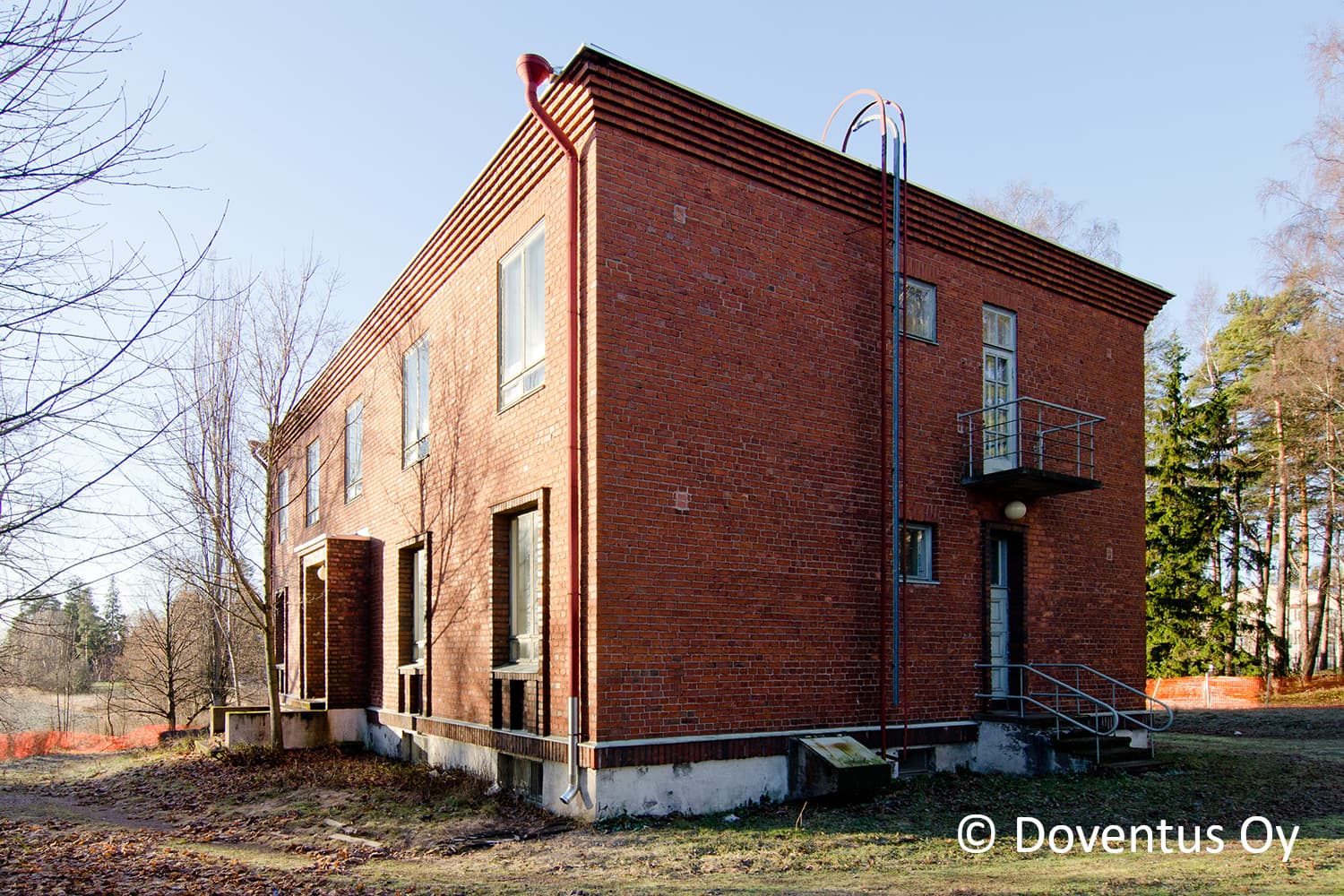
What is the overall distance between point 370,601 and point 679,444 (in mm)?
9289

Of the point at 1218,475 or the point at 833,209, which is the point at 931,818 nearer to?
the point at 833,209

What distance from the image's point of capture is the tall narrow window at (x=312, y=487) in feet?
73.9

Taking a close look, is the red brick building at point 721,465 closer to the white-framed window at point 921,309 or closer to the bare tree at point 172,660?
the white-framed window at point 921,309

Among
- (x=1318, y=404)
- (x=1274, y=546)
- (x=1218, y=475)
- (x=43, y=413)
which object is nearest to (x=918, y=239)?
(x=43, y=413)

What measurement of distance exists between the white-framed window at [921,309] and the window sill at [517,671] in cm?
630

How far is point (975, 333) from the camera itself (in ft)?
44.8

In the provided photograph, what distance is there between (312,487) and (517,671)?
13.6 metres

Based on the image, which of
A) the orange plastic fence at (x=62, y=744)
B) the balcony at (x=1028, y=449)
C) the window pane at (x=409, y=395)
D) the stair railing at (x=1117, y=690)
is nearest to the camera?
the balcony at (x=1028, y=449)

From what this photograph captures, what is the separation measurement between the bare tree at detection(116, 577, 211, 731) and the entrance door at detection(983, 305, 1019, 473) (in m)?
24.9

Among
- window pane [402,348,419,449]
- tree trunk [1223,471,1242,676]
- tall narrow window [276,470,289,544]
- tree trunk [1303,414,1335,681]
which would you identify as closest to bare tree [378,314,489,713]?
window pane [402,348,419,449]

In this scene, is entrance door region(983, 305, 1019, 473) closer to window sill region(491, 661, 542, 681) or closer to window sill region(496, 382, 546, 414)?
window sill region(496, 382, 546, 414)

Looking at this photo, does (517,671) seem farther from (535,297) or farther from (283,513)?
(283,513)

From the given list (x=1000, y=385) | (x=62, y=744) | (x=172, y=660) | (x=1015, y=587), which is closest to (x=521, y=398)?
(x=1000, y=385)

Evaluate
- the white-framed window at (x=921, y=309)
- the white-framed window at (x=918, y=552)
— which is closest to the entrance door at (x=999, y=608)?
the white-framed window at (x=918, y=552)
